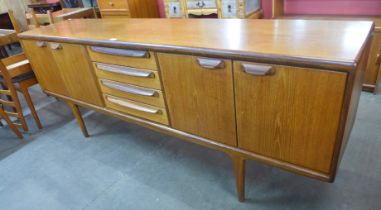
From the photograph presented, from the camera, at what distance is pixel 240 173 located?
1341 mm

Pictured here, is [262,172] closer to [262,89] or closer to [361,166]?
[361,166]

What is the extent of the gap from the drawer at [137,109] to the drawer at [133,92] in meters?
0.03

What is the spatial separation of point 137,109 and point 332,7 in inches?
82.1

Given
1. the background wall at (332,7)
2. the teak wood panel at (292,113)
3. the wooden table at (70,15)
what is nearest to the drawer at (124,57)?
the teak wood panel at (292,113)

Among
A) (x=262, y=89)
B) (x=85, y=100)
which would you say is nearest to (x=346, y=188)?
(x=262, y=89)

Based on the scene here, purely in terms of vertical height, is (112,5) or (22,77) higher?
(112,5)

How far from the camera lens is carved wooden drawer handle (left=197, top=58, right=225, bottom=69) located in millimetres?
1057

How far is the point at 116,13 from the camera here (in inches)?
137

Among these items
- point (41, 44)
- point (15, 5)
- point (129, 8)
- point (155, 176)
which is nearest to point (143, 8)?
point (129, 8)

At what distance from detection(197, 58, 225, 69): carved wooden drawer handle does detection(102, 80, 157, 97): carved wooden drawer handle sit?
1.24 ft

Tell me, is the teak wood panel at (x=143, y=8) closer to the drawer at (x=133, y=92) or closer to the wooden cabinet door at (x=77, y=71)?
the wooden cabinet door at (x=77, y=71)

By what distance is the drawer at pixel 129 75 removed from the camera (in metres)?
1.34

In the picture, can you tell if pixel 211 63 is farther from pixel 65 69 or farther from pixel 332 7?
pixel 332 7

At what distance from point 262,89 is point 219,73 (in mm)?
184
